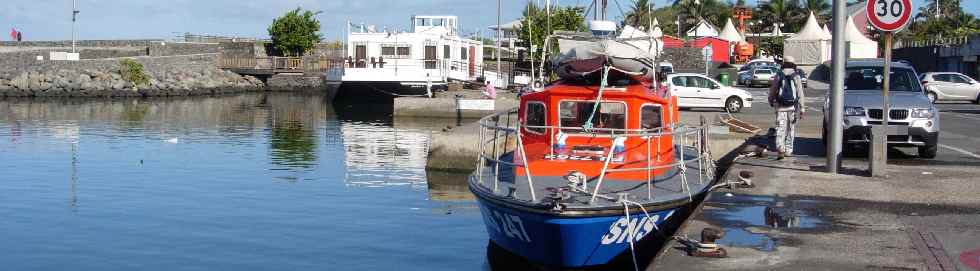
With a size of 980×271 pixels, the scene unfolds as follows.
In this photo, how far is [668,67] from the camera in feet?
77.8

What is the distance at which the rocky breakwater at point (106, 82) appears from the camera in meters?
63.1

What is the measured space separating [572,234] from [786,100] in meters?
7.23

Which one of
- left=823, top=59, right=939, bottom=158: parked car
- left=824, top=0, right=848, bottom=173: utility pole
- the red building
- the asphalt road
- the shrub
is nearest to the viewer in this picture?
left=824, top=0, right=848, bottom=173: utility pole

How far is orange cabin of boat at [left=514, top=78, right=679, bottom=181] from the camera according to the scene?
14820 millimetres

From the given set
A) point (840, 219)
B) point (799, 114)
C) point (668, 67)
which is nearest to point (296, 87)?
point (668, 67)

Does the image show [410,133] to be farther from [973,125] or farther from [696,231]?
[696,231]

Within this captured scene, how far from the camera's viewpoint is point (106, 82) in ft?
214

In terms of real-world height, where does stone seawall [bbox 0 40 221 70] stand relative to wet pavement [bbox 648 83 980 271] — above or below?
above

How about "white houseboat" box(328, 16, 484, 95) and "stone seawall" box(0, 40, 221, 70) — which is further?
"stone seawall" box(0, 40, 221, 70)

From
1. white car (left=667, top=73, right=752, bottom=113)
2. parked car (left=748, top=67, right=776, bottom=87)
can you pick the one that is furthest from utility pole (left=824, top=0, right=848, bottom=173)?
parked car (left=748, top=67, right=776, bottom=87)

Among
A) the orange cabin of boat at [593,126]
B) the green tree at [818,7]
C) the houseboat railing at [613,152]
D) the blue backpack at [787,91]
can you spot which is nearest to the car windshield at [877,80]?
the blue backpack at [787,91]

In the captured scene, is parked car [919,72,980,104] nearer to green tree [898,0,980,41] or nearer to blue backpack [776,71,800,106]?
blue backpack [776,71,800,106]

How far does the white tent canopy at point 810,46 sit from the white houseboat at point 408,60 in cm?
2394

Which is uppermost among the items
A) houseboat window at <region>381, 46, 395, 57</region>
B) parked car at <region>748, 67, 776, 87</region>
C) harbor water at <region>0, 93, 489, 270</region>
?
houseboat window at <region>381, 46, 395, 57</region>
